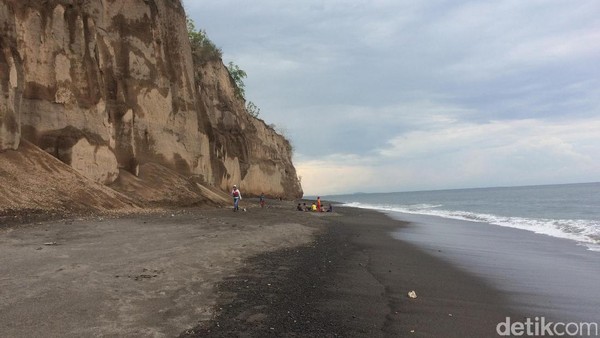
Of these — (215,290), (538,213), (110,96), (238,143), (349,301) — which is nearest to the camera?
(215,290)

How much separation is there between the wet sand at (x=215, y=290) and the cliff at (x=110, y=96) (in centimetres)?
703

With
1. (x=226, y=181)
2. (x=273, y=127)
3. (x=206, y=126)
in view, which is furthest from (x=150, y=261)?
(x=273, y=127)

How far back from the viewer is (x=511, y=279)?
889 centimetres

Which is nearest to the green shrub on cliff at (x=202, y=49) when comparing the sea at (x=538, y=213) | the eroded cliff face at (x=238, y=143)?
the eroded cliff face at (x=238, y=143)

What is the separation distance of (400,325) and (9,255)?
7.06m

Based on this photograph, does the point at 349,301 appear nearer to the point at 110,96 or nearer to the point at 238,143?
the point at 110,96

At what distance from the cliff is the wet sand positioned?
7.03 m

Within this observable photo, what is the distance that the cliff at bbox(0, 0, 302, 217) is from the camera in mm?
16938

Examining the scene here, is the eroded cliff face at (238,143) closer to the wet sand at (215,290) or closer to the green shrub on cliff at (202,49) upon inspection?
the green shrub on cliff at (202,49)

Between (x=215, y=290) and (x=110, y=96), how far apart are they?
19.1 metres

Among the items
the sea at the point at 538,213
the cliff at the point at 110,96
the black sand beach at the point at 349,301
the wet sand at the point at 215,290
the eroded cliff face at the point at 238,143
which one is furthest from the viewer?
the eroded cliff face at the point at 238,143

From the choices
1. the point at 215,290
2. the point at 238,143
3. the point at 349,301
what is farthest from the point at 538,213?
the point at 215,290

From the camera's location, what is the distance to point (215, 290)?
636 cm

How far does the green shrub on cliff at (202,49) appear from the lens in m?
39.4
